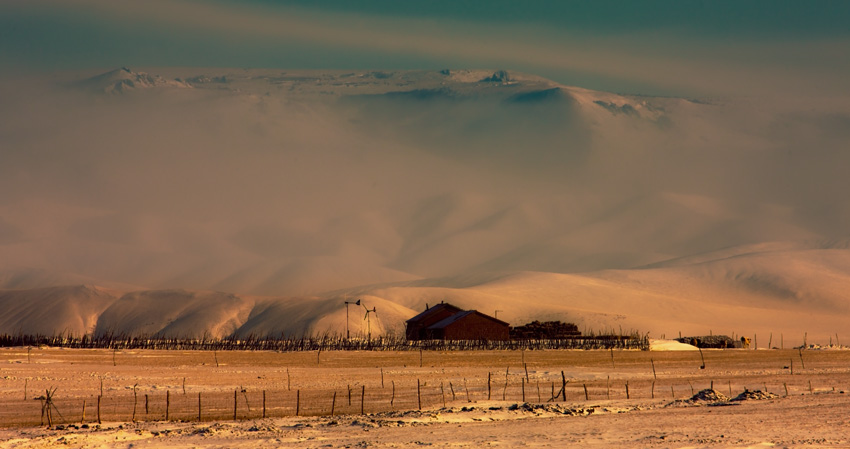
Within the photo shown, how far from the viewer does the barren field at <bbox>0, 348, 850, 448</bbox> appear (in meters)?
23.3

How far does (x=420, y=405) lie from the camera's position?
1161 inches

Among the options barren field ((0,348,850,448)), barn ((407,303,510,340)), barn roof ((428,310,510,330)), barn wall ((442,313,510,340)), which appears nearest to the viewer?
barren field ((0,348,850,448))

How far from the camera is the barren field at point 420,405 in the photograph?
23297 mm

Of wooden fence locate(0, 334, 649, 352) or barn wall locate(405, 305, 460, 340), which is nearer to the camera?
wooden fence locate(0, 334, 649, 352)

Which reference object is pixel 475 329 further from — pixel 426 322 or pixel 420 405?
pixel 420 405

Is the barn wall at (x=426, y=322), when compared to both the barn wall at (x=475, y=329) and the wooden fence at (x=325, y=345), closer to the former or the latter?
the barn wall at (x=475, y=329)

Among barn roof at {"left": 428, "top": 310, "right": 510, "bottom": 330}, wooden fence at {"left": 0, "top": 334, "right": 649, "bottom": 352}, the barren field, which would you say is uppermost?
barn roof at {"left": 428, "top": 310, "right": 510, "bottom": 330}

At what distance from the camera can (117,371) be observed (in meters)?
43.0

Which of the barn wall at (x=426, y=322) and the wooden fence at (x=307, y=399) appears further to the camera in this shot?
the barn wall at (x=426, y=322)

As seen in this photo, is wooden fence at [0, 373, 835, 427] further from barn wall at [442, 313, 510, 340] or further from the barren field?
barn wall at [442, 313, 510, 340]

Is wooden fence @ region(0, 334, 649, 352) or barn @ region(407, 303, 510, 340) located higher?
barn @ region(407, 303, 510, 340)

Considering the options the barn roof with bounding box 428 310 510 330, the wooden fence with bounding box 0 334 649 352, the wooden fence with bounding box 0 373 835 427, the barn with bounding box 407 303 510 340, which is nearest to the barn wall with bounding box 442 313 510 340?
the barn with bounding box 407 303 510 340

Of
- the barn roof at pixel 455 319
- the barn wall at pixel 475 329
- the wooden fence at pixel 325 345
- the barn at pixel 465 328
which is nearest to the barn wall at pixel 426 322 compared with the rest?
the barn at pixel 465 328

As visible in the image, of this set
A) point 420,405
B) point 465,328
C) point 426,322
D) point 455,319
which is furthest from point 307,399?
point 426,322
